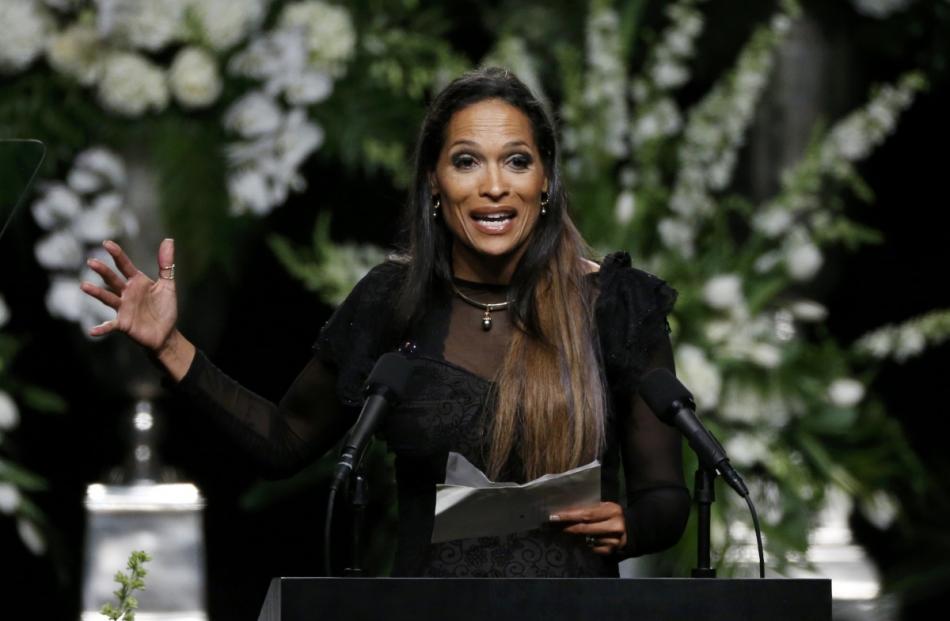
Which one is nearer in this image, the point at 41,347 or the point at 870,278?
the point at 41,347

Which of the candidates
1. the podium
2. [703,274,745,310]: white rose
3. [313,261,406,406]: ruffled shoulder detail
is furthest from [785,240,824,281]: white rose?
the podium

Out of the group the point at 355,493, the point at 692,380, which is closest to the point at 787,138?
the point at 692,380

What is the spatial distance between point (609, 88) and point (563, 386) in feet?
5.07

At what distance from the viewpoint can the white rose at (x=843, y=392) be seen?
12.4ft

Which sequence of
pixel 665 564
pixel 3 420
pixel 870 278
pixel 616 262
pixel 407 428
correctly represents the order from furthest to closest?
pixel 870 278 < pixel 3 420 < pixel 665 564 < pixel 616 262 < pixel 407 428

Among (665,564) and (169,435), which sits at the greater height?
(169,435)

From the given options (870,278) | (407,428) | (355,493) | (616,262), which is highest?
(870,278)

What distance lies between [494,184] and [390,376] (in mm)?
414

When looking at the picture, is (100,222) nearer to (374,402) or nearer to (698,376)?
(698,376)

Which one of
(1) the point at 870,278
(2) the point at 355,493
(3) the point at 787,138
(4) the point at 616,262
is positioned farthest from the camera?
(1) the point at 870,278

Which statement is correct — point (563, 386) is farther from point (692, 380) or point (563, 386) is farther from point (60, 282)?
point (60, 282)

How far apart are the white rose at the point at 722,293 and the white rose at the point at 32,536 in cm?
148

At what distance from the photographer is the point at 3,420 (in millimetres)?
3770

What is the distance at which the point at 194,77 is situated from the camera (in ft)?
12.5
